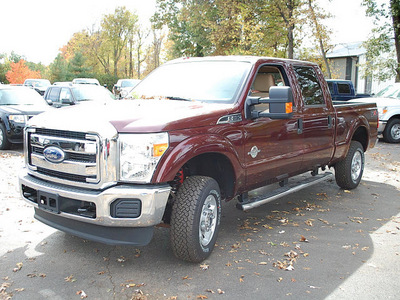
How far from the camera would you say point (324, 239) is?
16.1ft

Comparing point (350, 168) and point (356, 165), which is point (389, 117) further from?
point (350, 168)

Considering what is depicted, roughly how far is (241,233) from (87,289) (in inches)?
81.4

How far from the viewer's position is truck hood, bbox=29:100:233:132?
370 cm

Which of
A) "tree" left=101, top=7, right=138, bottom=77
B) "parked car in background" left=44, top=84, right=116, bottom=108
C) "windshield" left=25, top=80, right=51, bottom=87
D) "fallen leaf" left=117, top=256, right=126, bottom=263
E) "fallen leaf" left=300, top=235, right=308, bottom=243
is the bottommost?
"fallen leaf" left=300, top=235, right=308, bottom=243

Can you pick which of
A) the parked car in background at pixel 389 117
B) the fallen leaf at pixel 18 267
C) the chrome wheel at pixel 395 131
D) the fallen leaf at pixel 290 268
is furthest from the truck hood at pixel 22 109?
the chrome wheel at pixel 395 131

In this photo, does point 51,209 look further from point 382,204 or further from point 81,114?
point 382,204

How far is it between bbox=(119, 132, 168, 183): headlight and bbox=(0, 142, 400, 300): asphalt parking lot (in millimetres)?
989

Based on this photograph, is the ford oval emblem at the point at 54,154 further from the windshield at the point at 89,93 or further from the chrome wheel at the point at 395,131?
the chrome wheel at the point at 395,131

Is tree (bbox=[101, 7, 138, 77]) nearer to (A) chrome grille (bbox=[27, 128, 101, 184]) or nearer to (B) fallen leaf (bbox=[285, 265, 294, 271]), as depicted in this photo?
(A) chrome grille (bbox=[27, 128, 101, 184])

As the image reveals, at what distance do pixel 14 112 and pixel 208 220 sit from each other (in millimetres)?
8373

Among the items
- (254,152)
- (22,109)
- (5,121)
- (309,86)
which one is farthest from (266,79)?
(5,121)

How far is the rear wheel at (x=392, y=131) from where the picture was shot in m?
13.5

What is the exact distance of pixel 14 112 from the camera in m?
10.9

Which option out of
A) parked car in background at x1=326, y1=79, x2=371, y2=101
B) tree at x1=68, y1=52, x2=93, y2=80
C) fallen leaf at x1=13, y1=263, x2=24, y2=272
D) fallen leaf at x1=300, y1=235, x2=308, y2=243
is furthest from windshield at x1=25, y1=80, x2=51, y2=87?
fallen leaf at x1=300, y1=235, x2=308, y2=243
